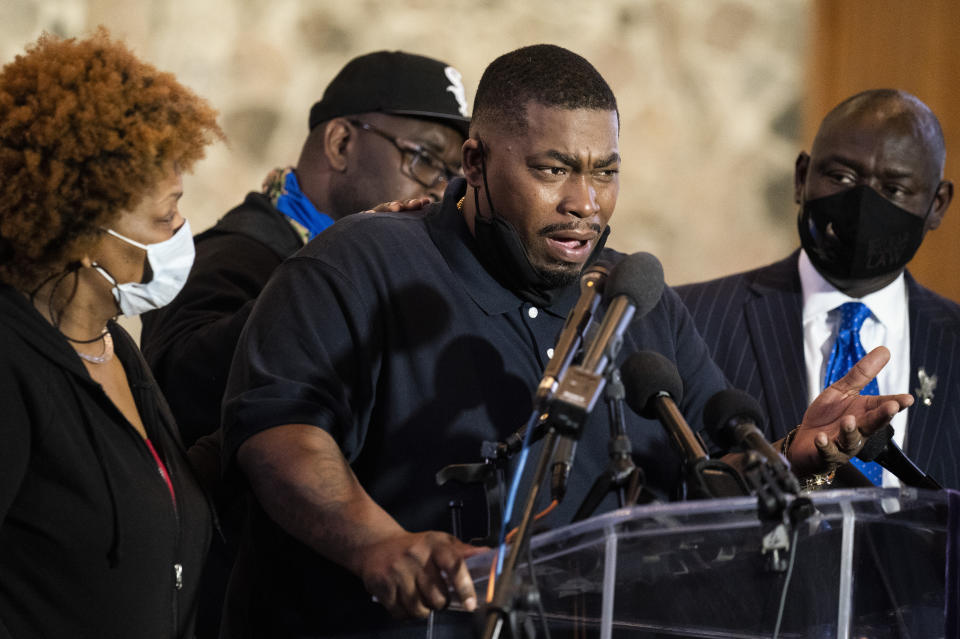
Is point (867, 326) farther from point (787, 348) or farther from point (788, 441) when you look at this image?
point (788, 441)

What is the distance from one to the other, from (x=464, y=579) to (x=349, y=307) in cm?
81

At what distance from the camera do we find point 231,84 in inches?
208

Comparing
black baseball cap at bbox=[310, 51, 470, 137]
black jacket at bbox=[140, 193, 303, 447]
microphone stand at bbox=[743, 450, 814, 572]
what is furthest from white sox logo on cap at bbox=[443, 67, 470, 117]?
microphone stand at bbox=[743, 450, 814, 572]

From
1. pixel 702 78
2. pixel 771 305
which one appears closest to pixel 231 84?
pixel 702 78

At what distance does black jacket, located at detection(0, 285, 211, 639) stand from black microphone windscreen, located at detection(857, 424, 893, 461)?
132cm

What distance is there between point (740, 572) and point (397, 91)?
8.40 feet

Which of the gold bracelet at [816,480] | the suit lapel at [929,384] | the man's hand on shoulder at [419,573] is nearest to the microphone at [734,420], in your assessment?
the man's hand on shoulder at [419,573]

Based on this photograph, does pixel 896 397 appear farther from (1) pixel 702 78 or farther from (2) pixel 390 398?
(1) pixel 702 78

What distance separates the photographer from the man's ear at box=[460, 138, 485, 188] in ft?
8.24

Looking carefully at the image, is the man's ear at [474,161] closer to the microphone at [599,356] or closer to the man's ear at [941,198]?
the microphone at [599,356]

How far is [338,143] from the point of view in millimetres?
3955

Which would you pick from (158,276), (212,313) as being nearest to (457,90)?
(212,313)

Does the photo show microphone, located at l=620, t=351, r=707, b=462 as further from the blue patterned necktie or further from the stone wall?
the stone wall

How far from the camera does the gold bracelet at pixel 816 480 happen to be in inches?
93.4
